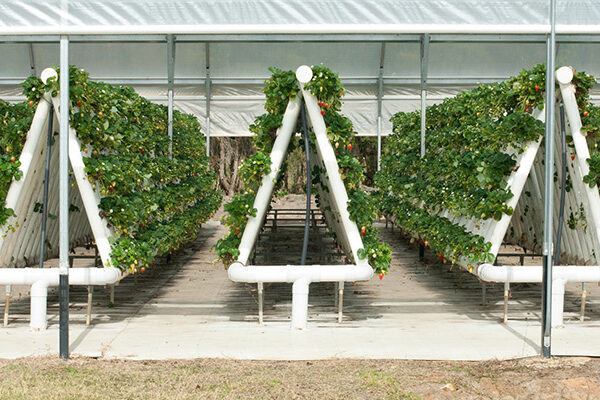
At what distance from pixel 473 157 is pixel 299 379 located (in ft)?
14.4

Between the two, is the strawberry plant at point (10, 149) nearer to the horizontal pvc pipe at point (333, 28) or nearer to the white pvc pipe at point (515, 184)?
the horizontal pvc pipe at point (333, 28)

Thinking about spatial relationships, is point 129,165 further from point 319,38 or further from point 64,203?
point 319,38

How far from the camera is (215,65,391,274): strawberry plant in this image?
7.75m

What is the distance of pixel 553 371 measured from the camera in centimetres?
573

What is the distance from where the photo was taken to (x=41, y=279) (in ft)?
24.4

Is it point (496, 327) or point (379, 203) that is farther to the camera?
point (379, 203)

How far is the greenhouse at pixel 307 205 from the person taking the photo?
6598mm

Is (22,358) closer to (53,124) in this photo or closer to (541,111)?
(53,124)

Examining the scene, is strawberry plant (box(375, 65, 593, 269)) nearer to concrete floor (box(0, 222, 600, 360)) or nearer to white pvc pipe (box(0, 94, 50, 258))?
concrete floor (box(0, 222, 600, 360))

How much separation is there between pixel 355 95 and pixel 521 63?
→ 13.9ft

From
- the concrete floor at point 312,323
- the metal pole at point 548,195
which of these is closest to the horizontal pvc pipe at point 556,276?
the concrete floor at point 312,323

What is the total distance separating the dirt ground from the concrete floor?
0.37 metres

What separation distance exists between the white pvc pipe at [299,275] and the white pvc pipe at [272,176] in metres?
0.24

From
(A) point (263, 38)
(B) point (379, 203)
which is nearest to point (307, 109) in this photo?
(A) point (263, 38)
